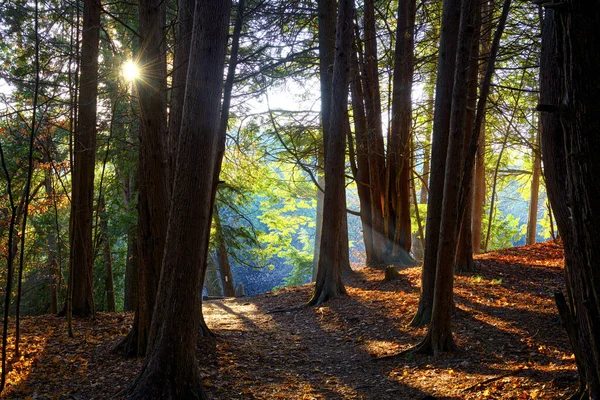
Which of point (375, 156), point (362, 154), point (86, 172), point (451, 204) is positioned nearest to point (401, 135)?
point (375, 156)

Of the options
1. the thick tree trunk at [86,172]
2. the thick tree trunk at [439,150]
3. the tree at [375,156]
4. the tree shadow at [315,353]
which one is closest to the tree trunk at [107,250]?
the thick tree trunk at [86,172]

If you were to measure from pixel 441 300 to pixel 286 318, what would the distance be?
4.40m

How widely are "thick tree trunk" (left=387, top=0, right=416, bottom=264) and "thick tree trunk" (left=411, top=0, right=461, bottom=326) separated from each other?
398 centimetres

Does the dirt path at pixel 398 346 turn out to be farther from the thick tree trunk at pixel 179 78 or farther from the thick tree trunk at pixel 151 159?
the thick tree trunk at pixel 179 78

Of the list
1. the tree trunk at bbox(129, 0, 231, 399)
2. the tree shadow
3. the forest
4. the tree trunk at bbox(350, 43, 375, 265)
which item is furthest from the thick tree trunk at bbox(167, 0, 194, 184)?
the tree trunk at bbox(350, 43, 375, 265)

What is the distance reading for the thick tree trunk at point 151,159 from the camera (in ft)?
20.4

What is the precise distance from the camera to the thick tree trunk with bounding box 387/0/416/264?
12.3 meters

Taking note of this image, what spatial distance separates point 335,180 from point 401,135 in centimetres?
412

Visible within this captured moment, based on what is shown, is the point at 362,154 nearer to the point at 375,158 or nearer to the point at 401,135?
the point at 375,158

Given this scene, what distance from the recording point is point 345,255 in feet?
46.3

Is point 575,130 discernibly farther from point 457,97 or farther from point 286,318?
point 286,318

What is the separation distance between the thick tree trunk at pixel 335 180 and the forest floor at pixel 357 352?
0.51 meters

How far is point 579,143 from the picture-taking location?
10.5 feet

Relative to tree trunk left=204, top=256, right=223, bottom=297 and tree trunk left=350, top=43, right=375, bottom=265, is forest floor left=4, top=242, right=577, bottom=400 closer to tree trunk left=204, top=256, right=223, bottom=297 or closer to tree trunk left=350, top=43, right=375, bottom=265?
tree trunk left=350, top=43, right=375, bottom=265
